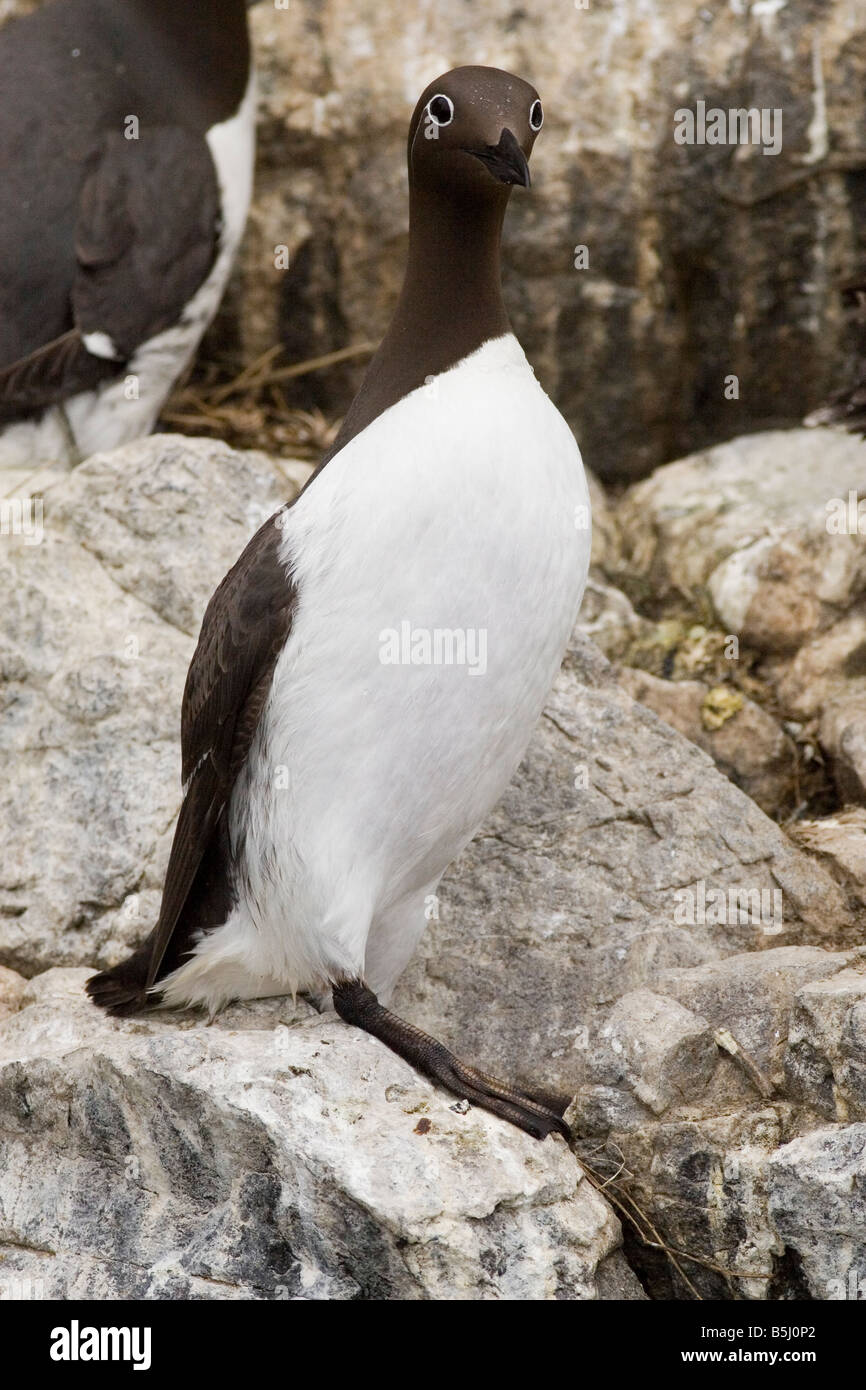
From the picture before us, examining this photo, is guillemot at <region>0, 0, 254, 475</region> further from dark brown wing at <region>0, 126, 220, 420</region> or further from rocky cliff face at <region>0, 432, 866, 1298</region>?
rocky cliff face at <region>0, 432, 866, 1298</region>

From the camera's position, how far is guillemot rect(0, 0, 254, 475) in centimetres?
566

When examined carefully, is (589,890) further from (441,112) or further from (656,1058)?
(441,112)

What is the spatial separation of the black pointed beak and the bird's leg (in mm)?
1721

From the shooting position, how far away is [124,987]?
3980mm

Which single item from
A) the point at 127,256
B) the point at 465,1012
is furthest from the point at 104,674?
the point at 127,256

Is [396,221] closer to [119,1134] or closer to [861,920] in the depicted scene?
[861,920]

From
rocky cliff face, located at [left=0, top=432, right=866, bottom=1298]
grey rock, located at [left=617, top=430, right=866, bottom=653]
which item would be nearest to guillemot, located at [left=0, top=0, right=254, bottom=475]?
rocky cliff face, located at [left=0, top=432, right=866, bottom=1298]

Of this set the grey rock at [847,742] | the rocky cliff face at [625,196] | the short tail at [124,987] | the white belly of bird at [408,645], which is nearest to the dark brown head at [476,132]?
the white belly of bird at [408,645]

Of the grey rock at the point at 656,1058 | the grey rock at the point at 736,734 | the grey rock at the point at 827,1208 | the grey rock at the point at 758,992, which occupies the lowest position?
the grey rock at the point at 827,1208

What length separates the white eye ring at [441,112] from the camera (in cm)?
338

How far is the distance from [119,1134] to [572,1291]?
3.26 ft

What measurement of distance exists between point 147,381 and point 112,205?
1.97ft

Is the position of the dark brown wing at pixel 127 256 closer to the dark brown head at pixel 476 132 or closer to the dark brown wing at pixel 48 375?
the dark brown wing at pixel 48 375

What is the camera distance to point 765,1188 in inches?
126
